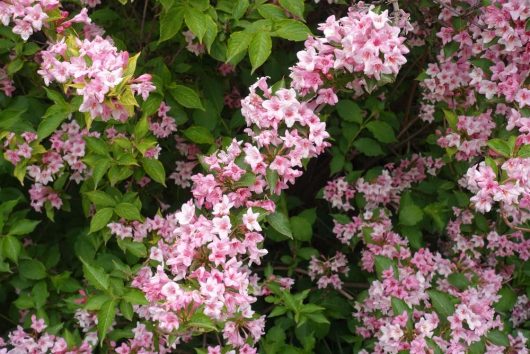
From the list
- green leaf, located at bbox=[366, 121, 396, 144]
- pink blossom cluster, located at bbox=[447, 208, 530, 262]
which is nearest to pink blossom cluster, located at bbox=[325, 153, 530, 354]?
pink blossom cluster, located at bbox=[447, 208, 530, 262]

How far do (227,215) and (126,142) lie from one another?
0.57 metres

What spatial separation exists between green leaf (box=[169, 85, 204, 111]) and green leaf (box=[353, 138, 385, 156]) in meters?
0.77

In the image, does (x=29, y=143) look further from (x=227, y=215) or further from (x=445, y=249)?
(x=445, y=249)

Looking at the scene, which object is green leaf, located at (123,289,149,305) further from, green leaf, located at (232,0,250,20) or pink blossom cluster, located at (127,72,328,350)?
green leaf, located at (232,0,250,20)

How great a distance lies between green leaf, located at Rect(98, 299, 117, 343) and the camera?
2.17 meters

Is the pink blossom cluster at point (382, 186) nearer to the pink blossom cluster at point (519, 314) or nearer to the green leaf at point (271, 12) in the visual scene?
the pink blossom cluster at point (519, 314)

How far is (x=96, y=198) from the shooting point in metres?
2.42

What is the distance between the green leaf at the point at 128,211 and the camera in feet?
7.86

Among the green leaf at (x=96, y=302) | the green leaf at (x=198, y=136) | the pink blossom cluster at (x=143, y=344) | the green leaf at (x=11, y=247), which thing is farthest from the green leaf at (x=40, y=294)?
the green leaf at (x=198, y=136)

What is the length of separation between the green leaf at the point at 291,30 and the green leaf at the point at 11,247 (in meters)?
1.17

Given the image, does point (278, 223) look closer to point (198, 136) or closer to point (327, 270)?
point (198, 136)

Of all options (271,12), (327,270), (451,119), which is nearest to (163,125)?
(271,12)

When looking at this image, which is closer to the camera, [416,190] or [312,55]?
[312,55]

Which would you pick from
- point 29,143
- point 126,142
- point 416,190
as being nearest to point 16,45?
point 29,143
